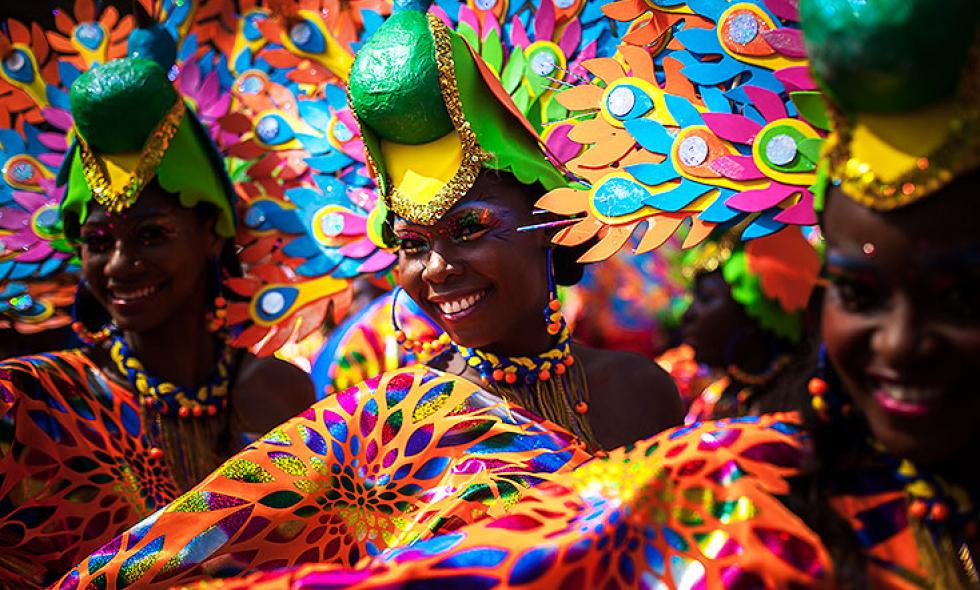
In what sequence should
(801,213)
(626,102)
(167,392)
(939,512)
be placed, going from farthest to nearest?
(167,392), (626,102), (801,213), (939,512)

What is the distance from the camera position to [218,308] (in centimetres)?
358

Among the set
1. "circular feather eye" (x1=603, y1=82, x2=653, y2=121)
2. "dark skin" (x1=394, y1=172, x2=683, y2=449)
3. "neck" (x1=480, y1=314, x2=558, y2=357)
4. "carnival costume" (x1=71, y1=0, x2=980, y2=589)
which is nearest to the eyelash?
"dark skin" (x1=394, y1=172, x2=683, y2=449)

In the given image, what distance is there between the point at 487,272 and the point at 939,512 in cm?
128

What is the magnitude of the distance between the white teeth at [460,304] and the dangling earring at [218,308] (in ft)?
3.57

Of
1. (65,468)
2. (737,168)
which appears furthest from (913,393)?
(65,468)

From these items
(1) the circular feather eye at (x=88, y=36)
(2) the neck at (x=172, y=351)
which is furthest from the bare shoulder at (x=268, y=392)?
(1) the circular feather eye at (x=88, y=36)

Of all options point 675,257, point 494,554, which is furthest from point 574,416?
point 675,257

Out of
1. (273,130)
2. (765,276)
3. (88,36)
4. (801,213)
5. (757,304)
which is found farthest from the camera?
(757,304)

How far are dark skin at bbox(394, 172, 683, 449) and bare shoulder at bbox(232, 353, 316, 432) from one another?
88cm

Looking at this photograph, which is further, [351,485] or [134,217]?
[134,217]

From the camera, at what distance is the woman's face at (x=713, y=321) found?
492 cm

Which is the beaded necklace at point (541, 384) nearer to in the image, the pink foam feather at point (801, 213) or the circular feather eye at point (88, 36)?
the pink foam feather at point (801, 213)

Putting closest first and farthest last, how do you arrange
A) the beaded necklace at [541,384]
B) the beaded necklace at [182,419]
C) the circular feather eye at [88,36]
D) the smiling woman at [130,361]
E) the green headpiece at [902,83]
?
the green headpiece at [902,83]
the beaded necklace at [541,384]
the smiling woman at [130,361]
the beaded necklace at [182,419]
the circular feather eye at [88,36]

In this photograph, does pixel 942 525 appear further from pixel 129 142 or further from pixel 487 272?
pixel 129 142
